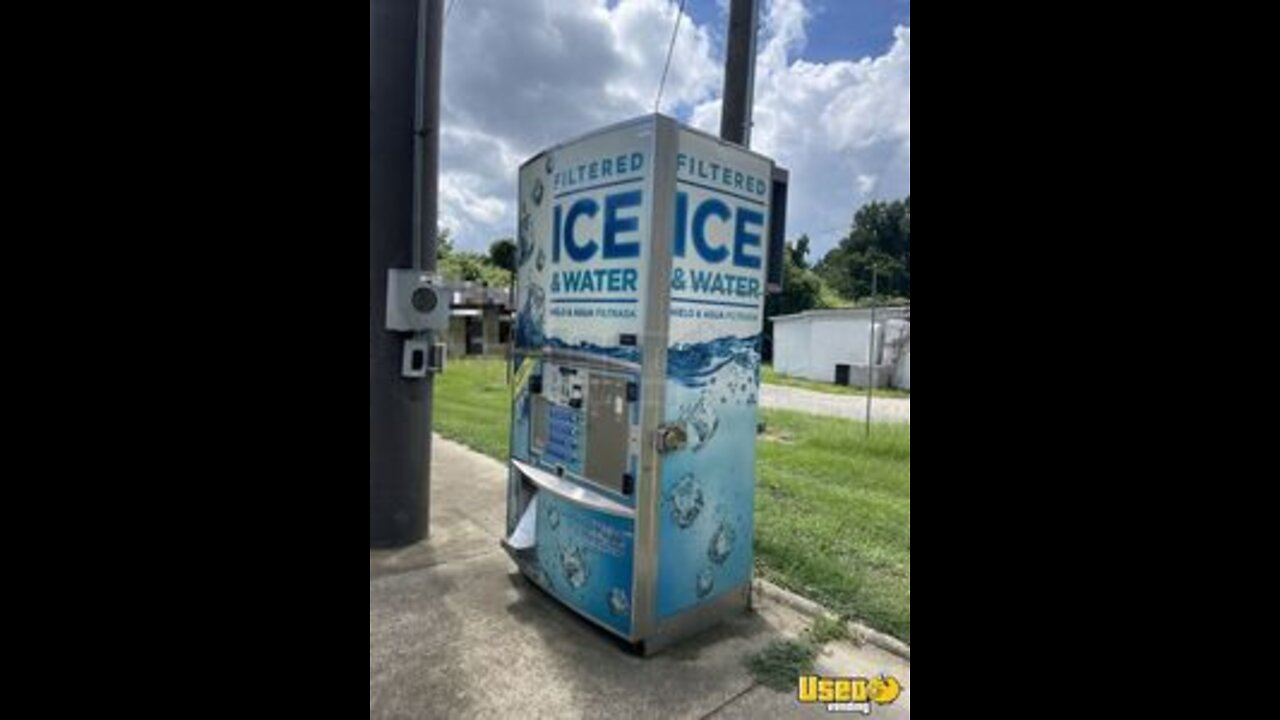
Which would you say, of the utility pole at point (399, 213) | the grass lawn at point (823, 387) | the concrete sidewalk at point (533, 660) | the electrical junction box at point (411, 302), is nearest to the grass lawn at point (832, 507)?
the concrete sidewalk at point (533, 660)

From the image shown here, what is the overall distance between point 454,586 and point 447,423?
16.8ft

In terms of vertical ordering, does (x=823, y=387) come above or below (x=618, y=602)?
below

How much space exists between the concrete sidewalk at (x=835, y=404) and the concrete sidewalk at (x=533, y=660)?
663cm

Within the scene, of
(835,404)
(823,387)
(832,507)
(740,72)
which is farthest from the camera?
(823,387)

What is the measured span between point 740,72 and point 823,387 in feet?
44.0

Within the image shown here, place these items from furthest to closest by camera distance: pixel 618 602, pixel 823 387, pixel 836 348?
pixel 836 348 < pixel 823 387 < pixel 618 602

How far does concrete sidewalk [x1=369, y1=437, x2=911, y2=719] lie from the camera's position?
2432mm

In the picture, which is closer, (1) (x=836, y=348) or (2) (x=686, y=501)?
(2) (x=686, y=501)

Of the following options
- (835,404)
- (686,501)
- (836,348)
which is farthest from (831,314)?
(686,501)

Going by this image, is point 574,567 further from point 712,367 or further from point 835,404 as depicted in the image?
point 835,404

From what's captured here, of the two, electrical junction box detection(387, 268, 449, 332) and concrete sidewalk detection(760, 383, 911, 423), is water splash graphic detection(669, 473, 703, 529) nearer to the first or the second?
electrical junction box detection(387, 268, 449, 332)

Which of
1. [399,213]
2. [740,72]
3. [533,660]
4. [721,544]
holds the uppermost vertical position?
[740,72]

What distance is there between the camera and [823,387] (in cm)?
1667
